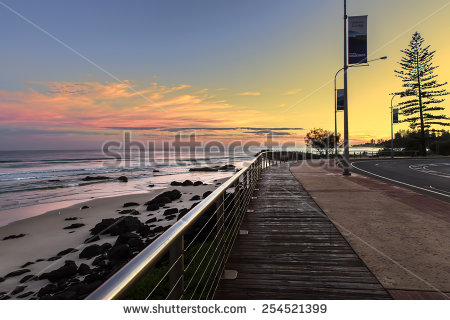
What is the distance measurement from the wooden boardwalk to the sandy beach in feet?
16.1

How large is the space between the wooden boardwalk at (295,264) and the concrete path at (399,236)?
243 millimetres

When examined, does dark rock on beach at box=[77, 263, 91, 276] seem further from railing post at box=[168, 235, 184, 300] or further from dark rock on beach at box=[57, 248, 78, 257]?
railing post at box=[168, 235, 184, 300]

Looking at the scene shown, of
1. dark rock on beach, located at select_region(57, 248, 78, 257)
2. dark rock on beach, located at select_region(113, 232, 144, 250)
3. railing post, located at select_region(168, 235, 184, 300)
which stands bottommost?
dark rock on beach, located at select_region(57, 248, 78, 257)

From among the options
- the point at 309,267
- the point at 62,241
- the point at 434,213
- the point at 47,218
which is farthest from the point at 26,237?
the point at 434,213

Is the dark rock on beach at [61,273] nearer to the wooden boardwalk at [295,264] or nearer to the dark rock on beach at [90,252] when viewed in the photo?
the dark rock on beach at [90,252]

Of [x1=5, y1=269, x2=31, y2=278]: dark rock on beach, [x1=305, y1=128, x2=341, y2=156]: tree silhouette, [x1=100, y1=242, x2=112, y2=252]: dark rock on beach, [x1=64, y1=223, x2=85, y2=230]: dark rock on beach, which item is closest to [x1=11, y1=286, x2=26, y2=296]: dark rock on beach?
[x1=5, y1=269, x2=31, y2=278]: dark rock on beach

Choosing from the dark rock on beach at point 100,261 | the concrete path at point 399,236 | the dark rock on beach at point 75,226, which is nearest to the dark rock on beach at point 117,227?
the dark rock on beach at point 75,226

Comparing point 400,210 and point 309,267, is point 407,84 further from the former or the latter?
point 309,267

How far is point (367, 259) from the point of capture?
164 inches

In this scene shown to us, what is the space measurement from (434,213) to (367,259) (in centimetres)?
408

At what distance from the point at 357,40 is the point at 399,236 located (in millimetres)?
13162

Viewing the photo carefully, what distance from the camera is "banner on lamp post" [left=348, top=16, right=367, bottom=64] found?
14828mm

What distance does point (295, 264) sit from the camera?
4.04m

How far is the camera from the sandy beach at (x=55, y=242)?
26.9ft
